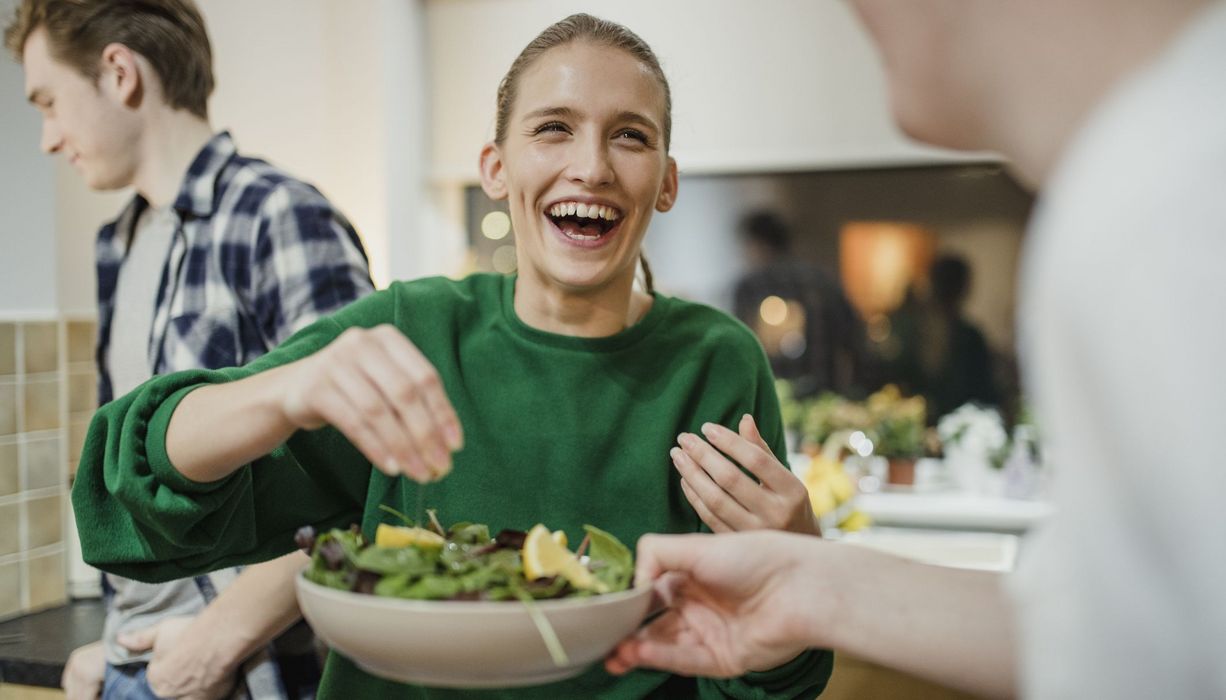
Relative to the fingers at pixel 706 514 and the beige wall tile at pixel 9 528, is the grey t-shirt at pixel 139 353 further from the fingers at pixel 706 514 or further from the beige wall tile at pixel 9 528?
the fingers at pixel 706 514

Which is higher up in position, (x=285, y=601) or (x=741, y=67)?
(x=741, y=67)

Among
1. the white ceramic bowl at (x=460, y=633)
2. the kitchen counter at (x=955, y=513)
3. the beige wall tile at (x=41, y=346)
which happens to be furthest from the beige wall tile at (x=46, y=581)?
the kitchen counter at (x=955, y=513)

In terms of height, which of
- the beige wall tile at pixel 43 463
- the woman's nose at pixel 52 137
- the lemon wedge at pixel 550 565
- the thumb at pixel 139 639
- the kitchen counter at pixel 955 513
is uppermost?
the woman's nose at pixel 52 137

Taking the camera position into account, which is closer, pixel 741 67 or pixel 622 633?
pixel 622 633

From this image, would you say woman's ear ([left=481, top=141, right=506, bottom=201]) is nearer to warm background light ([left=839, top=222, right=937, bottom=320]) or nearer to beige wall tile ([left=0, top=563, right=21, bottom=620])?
beige wall tile ([left=0, top=563, right=21, bottom=620])

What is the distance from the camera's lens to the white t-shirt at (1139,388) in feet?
1.62

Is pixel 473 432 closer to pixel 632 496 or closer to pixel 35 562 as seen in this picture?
pixel 632 496

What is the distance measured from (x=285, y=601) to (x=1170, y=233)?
128cm

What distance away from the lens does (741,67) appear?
176 inches

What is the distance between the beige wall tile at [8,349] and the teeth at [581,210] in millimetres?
1407

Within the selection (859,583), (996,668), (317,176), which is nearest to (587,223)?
(859,583)

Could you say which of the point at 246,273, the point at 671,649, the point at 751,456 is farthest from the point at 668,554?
the point at 246,273

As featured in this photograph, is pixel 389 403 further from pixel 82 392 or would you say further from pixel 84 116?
pixel 82 392

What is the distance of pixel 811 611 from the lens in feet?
3.11
